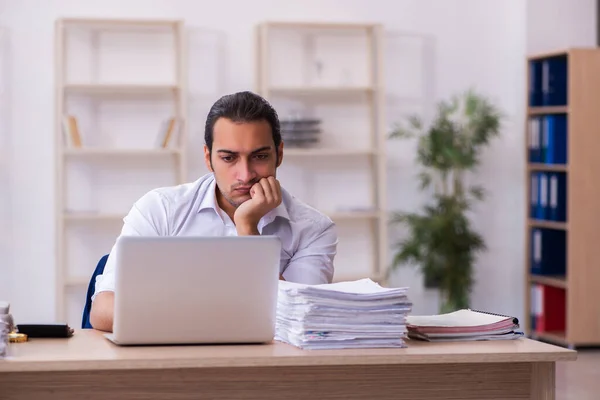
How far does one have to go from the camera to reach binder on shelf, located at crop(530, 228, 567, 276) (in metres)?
6.61

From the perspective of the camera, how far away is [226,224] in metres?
2.94

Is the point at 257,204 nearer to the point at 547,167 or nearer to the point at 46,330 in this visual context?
the point at 46,330

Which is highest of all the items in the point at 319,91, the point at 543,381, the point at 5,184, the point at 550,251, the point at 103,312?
the point at 319,91

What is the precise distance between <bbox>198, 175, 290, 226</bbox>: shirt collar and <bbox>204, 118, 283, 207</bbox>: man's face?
9 cm

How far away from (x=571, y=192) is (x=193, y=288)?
461 centimetres

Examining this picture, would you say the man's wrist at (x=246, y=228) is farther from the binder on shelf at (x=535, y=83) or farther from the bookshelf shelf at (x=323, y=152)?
the binder on shelf at (x=535, y=83)

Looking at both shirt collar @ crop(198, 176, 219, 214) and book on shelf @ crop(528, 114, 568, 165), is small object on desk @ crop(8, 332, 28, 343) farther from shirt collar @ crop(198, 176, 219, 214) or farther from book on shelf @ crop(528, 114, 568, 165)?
book on shelf @ crop(528, 114, 568, 165)

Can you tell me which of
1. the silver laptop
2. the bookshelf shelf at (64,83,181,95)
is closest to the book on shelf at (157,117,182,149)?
the bookshelf shelf at (64,83,181,95)

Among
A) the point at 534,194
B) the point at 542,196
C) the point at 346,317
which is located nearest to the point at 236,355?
the point at 346,317

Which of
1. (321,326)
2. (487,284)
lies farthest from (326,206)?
(321,326)

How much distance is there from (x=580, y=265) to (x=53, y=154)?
3372mm

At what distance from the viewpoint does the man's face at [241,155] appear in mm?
2773

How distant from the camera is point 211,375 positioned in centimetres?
205

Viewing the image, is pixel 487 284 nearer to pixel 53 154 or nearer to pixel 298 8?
pixel 298 8
